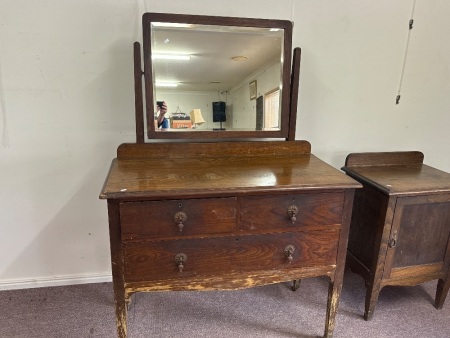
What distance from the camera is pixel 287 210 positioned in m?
1.17

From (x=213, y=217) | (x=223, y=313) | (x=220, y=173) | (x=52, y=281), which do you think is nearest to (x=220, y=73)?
(x=220, y=173)

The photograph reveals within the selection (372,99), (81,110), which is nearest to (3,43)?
(81,110)

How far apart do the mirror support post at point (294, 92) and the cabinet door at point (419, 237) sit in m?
0.62

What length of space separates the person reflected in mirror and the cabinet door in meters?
1.19

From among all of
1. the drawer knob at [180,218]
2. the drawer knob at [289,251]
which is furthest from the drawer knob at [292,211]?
the drawer knob at [180,218]

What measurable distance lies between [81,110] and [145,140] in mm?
353

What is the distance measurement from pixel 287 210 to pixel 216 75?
78cm

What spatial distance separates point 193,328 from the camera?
1.50 metres

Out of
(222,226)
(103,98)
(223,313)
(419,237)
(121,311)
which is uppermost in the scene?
(103,98)

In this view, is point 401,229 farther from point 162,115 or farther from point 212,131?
point 162,115

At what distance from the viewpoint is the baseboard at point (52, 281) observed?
170 centimetres

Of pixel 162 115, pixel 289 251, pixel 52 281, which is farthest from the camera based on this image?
pixel 52 281

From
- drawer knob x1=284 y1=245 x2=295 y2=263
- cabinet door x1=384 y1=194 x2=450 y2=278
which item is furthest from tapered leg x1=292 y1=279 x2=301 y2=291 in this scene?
drawer knob x1=284 y1=245 x2=295 y2=263

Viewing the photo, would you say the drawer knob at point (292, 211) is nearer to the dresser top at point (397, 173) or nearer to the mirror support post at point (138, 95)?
the dresser top at point (397, 173)
